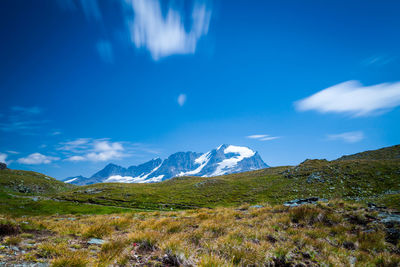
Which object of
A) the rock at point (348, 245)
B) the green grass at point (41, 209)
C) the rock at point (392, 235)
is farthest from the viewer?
the green grass at point (41, 209)

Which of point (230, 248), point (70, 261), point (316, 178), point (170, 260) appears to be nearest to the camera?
point (70, 261)

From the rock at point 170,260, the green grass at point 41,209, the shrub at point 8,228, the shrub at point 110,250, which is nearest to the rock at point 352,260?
the rock at point 170,260

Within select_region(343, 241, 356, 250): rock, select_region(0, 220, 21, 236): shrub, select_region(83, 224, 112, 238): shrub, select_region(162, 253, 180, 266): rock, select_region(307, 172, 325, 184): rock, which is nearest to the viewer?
select_region(162, 253, 180, 266): rock

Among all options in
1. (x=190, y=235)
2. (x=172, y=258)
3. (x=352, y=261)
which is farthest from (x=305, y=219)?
(x=172, y=258)

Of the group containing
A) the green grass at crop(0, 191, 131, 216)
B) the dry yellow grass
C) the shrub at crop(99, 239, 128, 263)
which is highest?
the shrub at crop(99, 239, 128, 263)

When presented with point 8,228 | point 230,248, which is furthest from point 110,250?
point 8,228

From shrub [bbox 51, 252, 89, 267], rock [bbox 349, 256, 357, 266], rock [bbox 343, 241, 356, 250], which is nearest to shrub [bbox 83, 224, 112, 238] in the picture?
shrub [bbox 51, 252, 89, 267]

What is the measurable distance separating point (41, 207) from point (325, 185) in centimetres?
7771

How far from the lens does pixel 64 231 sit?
8.32m

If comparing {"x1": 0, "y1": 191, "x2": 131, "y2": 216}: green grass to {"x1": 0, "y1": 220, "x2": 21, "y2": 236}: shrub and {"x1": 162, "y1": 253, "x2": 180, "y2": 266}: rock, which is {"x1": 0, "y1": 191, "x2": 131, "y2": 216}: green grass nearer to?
{"x1": 0, "y1": 220, "x2": 21, "y2": 236}: shrub

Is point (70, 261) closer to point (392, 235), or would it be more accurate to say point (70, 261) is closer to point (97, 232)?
point (97, 232)

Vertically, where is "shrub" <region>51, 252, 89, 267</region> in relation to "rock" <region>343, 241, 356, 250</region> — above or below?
above

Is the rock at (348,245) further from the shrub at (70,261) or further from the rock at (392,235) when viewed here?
the shrub at (70,261)

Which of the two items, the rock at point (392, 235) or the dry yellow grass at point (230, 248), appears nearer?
the dry yellow grass at point (230, 248)
